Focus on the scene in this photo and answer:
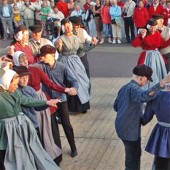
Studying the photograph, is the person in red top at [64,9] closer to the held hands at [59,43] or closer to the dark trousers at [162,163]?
the held hands at [59,43]

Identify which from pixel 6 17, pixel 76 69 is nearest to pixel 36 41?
pixel 76 69

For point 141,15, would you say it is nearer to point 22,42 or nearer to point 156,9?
point 156,9

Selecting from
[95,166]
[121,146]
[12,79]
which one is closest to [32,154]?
[12,79]

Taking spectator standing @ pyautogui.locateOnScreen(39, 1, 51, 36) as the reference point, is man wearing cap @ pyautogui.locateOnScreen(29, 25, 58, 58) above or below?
above

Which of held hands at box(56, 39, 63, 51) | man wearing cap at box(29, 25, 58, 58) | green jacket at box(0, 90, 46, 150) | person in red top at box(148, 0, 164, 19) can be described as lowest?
person in red top at box(148, 0, 164, 19)

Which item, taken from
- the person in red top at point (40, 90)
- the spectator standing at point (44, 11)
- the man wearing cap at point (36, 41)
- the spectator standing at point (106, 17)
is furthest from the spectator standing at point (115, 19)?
the person in red top at point (40, 90)

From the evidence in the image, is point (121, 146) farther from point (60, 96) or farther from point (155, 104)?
point (155, 104)

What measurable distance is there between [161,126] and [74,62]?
3358 mm

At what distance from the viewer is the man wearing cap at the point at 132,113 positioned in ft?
15.2

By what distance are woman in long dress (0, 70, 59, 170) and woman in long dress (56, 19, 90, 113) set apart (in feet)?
8.37

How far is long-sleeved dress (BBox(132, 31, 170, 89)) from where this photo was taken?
780 centimetres

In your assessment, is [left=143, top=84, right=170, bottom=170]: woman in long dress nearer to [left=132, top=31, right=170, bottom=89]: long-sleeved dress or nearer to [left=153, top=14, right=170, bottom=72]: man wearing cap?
[left=132, top=31, right=170, bottom=89]: long-sleeved dress

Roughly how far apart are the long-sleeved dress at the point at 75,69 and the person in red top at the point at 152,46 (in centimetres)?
104

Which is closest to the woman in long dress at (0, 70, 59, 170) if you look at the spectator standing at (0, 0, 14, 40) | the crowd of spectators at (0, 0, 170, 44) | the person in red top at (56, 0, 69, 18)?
the crowd of spectators at (0, 0, 170, 44)
